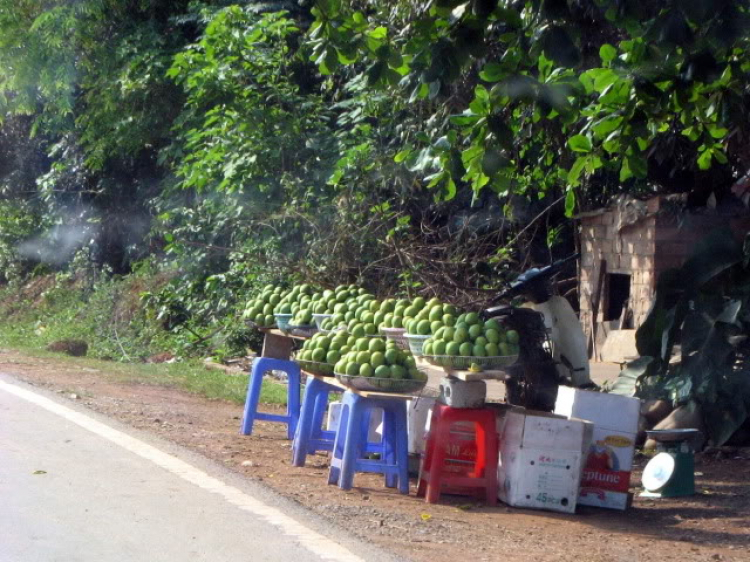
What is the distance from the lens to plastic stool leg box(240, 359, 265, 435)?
8.26 meters

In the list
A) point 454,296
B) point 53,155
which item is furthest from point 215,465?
point 53,155

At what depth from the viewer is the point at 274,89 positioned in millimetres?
13664

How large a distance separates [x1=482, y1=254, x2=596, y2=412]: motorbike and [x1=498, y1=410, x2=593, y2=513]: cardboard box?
1757 mm

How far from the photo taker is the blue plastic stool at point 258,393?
27.1ft

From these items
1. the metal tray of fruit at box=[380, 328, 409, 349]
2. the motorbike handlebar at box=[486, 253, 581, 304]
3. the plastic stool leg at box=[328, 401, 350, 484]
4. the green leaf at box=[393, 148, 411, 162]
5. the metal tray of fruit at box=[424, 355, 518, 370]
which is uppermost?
the green leaf at box=[393, 148, 411, 162]

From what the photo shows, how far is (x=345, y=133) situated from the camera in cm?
1332

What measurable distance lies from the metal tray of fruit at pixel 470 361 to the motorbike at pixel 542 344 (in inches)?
67.8

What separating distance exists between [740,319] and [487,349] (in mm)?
2791

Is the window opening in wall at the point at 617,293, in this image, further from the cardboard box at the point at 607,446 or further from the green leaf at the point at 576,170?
the green leaf at the point at 576,170

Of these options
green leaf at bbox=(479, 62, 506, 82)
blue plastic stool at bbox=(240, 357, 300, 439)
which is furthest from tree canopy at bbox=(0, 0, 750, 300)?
blue plastic stool at bbox=(240, 357, 300, 439)

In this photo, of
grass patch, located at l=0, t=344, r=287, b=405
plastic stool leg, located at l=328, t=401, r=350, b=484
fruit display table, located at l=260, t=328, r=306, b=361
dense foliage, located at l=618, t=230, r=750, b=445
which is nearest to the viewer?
plastic stool leg, located at l=328, t=401, r=350, b=484

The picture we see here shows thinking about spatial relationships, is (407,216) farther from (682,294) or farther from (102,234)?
(102,234)

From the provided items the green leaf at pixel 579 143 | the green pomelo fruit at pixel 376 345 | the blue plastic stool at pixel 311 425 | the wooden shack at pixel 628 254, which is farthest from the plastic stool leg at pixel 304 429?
the wooden shack at pixel 628 254

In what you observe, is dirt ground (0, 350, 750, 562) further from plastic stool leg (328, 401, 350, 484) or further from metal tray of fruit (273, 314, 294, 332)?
metal tray of fruit (273, 314, 294, 332)
